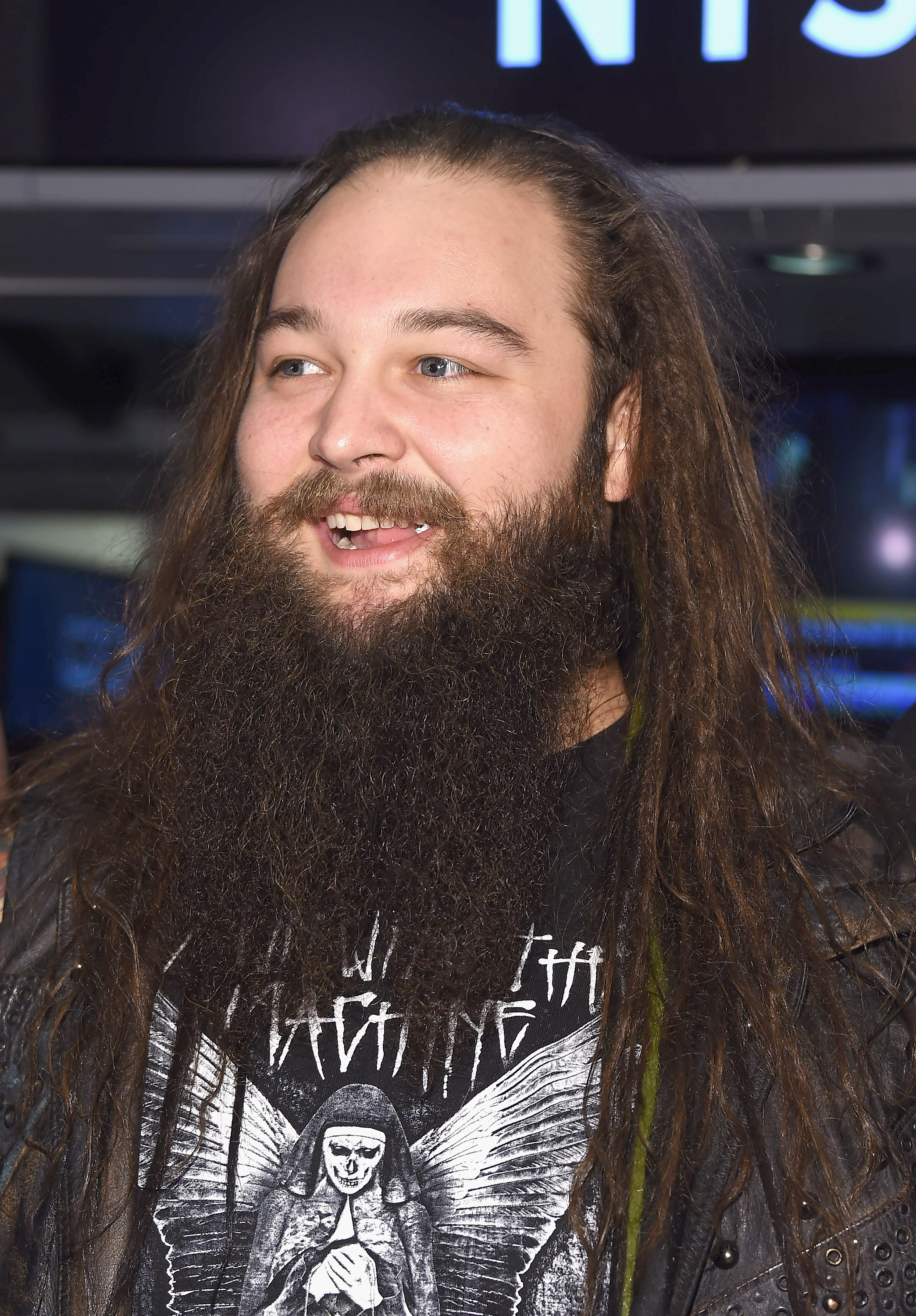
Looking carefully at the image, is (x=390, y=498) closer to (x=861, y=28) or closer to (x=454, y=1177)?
(x=454, y=1177)

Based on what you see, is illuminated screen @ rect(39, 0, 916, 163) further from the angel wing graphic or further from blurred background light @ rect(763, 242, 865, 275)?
the angel wing graphic

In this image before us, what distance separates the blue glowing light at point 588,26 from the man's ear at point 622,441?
477 millimetres

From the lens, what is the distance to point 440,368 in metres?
1.54

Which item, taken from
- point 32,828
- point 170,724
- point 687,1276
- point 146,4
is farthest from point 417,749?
point 146,4

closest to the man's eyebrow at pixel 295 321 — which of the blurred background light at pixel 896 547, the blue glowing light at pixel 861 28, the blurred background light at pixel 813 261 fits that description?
the blue glowing light at pixel 861 28

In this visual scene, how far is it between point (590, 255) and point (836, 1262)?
1.22 metres

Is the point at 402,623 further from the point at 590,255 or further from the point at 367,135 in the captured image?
the point at 367,135

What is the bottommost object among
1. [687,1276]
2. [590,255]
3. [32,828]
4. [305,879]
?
[687,1276]

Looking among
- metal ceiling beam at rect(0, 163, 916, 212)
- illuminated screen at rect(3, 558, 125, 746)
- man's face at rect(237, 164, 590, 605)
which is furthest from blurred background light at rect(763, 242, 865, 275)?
illuminated screen at rect(3, 558, 125, 746)

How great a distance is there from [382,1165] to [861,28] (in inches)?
61.0

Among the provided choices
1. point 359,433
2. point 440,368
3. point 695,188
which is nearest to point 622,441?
point 440,368

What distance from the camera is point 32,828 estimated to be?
61.9 inches

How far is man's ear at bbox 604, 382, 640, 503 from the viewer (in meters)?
1.71

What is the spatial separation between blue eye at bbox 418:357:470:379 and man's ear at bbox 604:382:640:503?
0.83ft
